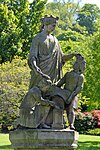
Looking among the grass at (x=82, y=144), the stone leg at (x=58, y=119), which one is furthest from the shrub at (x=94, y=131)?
the stone leg at (x=58, y=119)

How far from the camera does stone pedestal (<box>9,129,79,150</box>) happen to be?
340 inches

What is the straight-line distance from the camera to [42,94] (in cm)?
891

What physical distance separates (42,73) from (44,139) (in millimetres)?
1214

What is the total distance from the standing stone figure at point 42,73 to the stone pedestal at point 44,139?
15 centimetres

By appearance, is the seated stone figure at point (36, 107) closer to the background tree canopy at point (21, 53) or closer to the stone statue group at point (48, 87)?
the stone statue group at point (48, 87)

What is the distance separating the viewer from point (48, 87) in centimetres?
889

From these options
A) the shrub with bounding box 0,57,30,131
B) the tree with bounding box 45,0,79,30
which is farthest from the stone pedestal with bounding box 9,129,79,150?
the tree with bounding box 45,0,79,30

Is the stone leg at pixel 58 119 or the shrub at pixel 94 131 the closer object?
the stone leg at pixel 58 119

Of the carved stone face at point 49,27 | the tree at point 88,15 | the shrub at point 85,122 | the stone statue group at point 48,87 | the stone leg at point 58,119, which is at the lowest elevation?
the shrub at point 85,122

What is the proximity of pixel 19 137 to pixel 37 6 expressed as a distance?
3255 cm

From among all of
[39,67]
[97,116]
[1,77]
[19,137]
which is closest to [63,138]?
[19,137]

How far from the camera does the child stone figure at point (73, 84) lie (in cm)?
896

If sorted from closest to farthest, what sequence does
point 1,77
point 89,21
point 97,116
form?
1. point 1,77
2. point 97,116
3. point 89,21

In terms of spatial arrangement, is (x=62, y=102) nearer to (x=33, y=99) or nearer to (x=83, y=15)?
(x=33, y=99)
